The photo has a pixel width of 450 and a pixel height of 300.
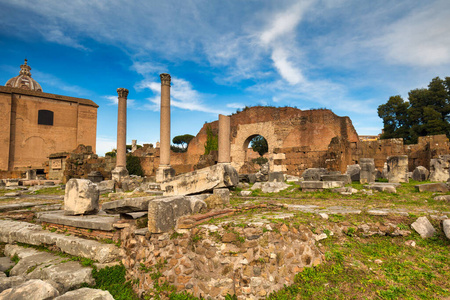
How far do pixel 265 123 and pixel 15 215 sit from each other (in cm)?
2000

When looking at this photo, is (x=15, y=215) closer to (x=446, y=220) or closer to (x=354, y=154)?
(x=446, y=220)

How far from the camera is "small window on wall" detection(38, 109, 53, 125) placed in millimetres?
31578

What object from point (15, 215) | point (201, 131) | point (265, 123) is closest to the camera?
point (15, 215)

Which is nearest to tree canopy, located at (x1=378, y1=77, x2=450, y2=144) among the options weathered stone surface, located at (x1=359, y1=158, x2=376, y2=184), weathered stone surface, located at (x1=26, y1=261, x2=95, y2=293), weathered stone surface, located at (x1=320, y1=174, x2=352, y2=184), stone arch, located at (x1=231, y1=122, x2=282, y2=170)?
stone arch, located at (x1=231, y1=122, x2=282, y2=170)

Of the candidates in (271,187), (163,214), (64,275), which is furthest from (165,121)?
(64,275)

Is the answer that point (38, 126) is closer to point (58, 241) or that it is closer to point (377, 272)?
point (58, 241)

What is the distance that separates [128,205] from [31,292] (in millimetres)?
1811

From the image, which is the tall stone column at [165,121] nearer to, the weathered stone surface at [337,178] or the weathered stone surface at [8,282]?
the weathered stone surface at [337,178]

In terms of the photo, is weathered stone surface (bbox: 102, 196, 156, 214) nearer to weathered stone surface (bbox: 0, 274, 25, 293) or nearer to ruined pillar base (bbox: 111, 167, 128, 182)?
weathered stone surface (bbox: 0, 274, 25, 293)

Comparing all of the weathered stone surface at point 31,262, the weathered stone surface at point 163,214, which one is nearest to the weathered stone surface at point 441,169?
the weathered stone surface at point 163,214

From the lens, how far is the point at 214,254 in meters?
3.54

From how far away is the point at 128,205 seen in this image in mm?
4648

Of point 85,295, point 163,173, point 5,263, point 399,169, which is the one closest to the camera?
point 85,295

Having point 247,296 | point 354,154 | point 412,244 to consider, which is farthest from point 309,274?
point 354,154
